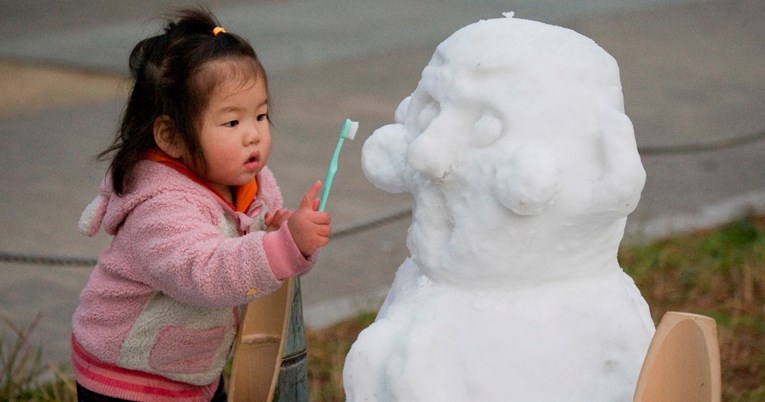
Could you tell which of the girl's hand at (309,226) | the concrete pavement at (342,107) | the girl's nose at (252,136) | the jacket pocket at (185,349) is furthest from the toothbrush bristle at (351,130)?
the concrete pavement at (342,107)

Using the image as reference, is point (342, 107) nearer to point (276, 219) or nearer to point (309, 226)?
point (276, 219)

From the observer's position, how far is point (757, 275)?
4441 mm

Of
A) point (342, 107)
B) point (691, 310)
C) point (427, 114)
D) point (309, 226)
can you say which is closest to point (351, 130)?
point (309, 226)

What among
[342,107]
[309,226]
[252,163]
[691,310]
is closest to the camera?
[309,226]

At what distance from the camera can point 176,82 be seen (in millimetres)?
2516

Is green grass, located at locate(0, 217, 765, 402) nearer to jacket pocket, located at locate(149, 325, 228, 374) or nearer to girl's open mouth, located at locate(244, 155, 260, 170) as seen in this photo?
jacket pocket, located at locate(149, 325, 228, 374)

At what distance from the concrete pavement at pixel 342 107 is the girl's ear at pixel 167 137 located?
1.05m

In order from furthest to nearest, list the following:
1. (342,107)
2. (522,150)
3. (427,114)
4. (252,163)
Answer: (342,107) → (252,163) → (427,114) → (522,150)

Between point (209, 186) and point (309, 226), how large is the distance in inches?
15.3

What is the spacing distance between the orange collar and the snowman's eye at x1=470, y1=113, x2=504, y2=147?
2.66 feet

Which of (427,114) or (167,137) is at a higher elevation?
(427,114)

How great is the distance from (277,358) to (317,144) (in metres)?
3.68

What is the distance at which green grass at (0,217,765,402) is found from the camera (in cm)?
358

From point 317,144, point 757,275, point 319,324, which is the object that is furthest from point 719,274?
point 317,144
